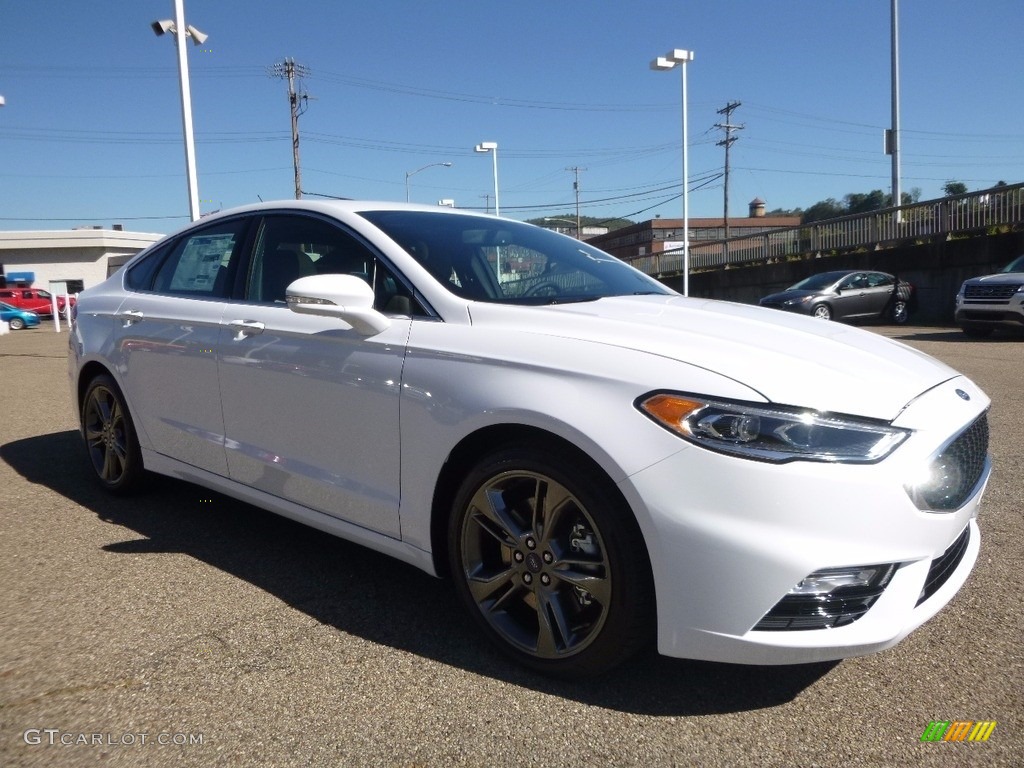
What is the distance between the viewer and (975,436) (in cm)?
265

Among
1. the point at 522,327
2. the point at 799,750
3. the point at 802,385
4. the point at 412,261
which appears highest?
the point at 412,261

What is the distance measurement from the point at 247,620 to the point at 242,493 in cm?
77

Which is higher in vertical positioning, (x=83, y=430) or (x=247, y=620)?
(x=83, y=430)

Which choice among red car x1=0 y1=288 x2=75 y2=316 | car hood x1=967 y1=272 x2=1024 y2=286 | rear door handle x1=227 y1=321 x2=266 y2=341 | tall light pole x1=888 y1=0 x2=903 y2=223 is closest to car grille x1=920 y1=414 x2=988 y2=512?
rear door handle x1=227 y1=321 x2=266 y2=341

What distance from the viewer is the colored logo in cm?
231

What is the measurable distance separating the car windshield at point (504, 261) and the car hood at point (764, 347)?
0.79ft

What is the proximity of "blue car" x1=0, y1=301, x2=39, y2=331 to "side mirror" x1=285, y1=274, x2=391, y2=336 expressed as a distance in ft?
115

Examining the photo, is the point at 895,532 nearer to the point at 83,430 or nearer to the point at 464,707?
the point at 464,707

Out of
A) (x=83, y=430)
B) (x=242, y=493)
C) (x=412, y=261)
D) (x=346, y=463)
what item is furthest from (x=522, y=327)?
(x=83, y=430)

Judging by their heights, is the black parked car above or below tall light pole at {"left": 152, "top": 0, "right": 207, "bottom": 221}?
below

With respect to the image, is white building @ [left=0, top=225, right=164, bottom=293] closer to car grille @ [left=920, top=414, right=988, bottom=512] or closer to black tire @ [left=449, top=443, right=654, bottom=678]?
black tire @ [left=449, top=443, right=654, bottom=678]

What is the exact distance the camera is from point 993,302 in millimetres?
13594

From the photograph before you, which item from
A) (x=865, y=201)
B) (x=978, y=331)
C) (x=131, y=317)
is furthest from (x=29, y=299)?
(x=865, y=201)

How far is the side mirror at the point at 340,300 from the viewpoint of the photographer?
116 inches
